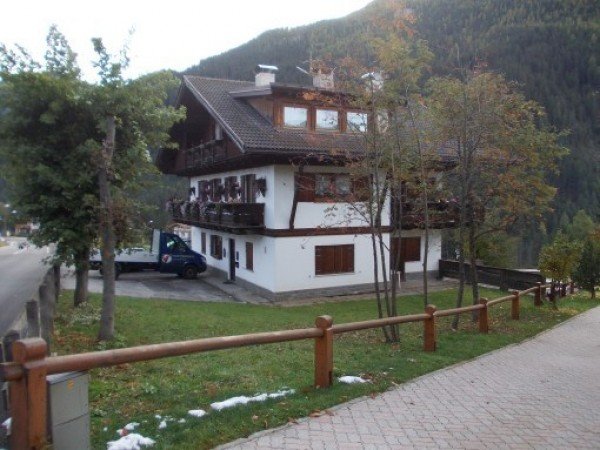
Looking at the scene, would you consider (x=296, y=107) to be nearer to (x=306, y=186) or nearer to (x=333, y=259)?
(x=306, y=186)

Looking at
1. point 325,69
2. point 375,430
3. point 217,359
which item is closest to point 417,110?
point 325,69

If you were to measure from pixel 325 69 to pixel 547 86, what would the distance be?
101330mm

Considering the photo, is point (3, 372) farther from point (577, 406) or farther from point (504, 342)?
point (504, 342)

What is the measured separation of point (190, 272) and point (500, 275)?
584 inches

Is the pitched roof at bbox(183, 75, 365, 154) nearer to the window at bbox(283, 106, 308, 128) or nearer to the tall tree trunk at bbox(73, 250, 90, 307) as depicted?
the window at bbox(283, 106, 308, 128)

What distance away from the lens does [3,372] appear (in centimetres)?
373

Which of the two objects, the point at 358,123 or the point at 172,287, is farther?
the point at 172,287

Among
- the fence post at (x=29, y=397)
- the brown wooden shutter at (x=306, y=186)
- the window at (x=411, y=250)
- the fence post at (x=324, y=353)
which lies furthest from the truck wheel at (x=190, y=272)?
the fence post at (x=29, y=397)

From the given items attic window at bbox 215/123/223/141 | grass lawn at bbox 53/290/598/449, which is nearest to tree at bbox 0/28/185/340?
grass lawn at bbox 53/290/598/449

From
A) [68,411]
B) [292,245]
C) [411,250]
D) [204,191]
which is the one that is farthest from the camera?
[204,191]

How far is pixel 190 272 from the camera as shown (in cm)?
2706

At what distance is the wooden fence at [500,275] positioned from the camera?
23.5 m

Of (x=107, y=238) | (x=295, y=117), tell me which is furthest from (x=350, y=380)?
(x=295, y=117)

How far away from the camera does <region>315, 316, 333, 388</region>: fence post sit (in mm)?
6508
